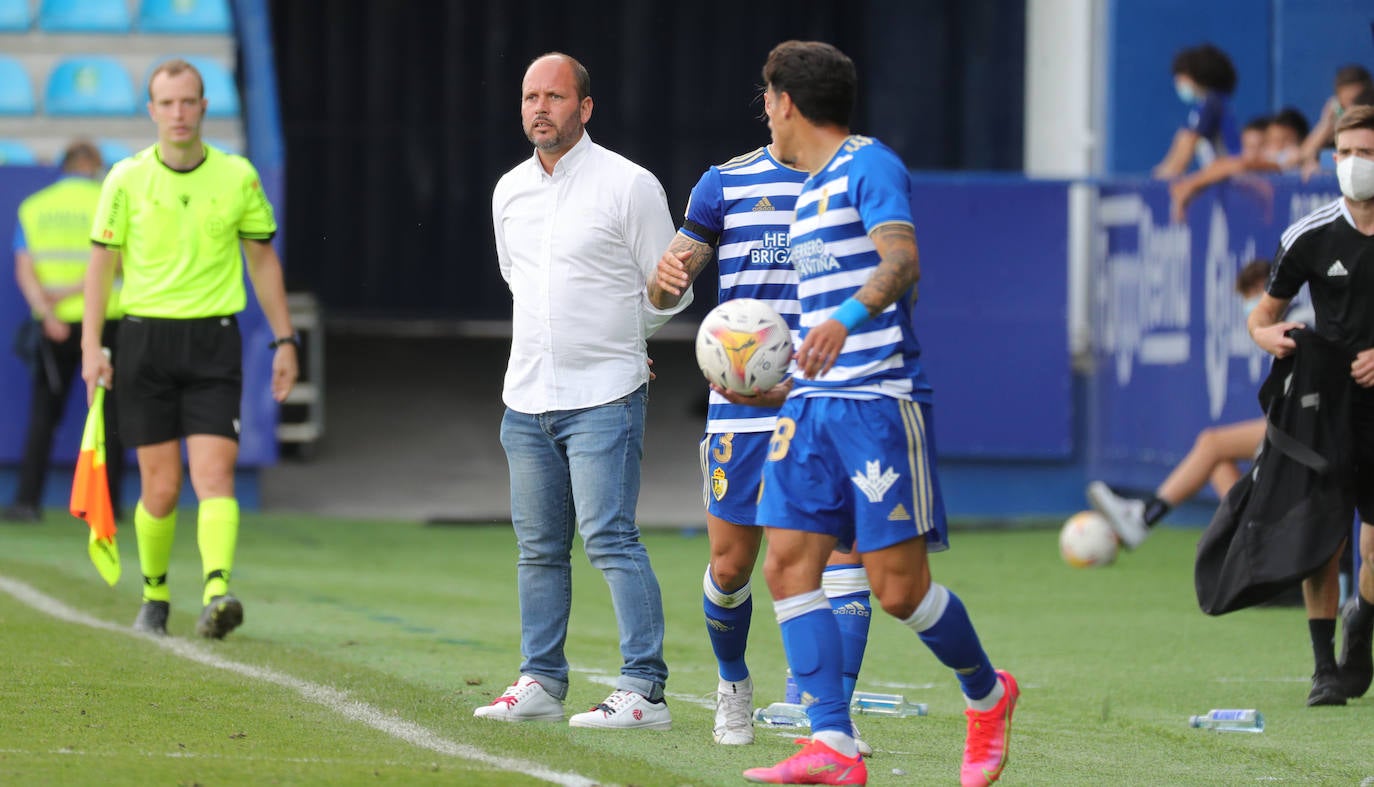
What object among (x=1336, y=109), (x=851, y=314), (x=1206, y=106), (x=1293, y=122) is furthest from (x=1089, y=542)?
(x=851, y=314)

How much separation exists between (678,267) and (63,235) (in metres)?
8.66

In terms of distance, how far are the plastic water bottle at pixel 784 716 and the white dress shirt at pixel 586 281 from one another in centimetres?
116

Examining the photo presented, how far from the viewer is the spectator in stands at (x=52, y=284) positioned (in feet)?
43.9

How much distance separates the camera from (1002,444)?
1511 centimetres

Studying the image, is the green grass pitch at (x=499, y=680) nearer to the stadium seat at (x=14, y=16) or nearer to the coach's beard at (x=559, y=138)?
the coach's beard at (x=559, y=138)

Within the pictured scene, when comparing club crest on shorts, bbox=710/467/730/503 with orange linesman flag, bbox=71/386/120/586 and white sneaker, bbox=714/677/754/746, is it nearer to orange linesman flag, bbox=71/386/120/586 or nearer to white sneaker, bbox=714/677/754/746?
white sneaker, bbox=714/677/754/746

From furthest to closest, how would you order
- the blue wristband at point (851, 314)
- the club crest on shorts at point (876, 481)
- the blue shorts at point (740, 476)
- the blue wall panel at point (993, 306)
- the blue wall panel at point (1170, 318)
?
the blue wall panel at point (993, 306) → the blue wall panel at point (1170, 318) → the blue shorts at point (740, 476) → the club crest on shorts at point (876, 481) → the blue wristband at point (851, 314)

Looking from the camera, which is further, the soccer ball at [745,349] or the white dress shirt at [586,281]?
the white dress shirt at [586,281]

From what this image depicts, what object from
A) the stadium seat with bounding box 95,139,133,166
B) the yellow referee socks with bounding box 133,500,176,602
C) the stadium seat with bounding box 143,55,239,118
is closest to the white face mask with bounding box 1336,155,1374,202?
the yellow referee socks with bounding box 133,500,176,602

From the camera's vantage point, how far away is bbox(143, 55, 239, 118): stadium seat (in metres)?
16.3

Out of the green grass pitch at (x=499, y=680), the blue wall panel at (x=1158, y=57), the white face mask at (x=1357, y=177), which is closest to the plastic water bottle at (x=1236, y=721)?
the green grass pitch at (x=499, y=680)

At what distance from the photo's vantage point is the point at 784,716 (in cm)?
649

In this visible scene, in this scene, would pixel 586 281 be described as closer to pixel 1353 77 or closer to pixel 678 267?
pixel 678 267

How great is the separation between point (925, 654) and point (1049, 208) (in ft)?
22.6
